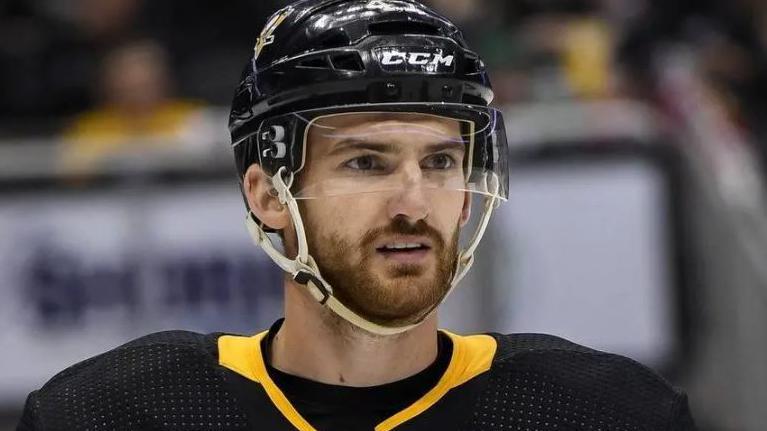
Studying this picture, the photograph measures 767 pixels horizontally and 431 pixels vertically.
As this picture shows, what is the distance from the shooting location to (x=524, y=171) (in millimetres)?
5613

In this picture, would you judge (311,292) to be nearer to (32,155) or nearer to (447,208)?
(447,208)

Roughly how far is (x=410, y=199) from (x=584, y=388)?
44cm

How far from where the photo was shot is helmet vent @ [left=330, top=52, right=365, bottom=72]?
2400 mm

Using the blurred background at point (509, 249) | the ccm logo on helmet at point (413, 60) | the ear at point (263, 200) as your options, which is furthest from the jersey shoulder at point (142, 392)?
the blurred background at point (509, 249)

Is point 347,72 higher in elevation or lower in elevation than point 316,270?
higher

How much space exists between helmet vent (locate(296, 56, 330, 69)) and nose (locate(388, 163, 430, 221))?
213 mm

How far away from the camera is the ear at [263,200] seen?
8.23ft

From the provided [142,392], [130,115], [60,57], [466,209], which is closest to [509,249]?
[130,115]

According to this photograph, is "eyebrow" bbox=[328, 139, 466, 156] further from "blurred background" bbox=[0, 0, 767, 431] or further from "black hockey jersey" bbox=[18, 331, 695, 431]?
"blurred background" bbox=[0, 0, 767, 431]

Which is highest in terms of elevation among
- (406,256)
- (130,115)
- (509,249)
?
(130,115)

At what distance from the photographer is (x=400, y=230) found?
2.35 meters

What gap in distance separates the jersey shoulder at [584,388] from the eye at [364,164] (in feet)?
1.32

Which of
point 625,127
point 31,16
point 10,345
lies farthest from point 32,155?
point 625,127

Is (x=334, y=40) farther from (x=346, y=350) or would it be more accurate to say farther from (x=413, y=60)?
(x=346, y=350)
